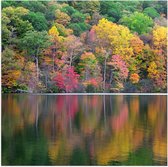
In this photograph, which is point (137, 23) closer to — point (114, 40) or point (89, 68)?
point (114, 40)

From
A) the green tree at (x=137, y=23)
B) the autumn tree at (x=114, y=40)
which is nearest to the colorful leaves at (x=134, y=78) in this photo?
the autumn tree at (x=114, y=40)

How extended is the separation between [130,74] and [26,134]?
24780mm

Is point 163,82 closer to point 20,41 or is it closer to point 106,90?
point 106,90

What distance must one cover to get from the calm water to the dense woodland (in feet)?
47.6

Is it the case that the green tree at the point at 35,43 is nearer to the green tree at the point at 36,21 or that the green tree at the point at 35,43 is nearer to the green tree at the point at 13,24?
the green tree at the point at 13,24

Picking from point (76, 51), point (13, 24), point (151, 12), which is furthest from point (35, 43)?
point (151, 12)

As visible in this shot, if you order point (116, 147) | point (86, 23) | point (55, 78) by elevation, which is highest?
point (86, 23)

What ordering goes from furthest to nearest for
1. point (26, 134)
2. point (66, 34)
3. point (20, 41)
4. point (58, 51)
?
point (66, 34)
point (58, 51)
point (20, 41)
point (26, 134)

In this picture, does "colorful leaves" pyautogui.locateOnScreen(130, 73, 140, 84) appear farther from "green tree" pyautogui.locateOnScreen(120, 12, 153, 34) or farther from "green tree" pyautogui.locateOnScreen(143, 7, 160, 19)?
"green tree" pyautogui.locateOnScreen(143, 7, 160, 19)

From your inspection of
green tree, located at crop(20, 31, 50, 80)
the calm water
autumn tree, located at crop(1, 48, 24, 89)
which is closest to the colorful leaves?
green tree, located at crop(20, 31, 50, 80)

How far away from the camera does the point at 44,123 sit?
12.9 metres

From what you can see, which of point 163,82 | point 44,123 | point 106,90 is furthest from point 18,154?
point 163,82

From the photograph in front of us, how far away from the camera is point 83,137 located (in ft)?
34.9

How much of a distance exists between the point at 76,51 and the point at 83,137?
2247 cm
